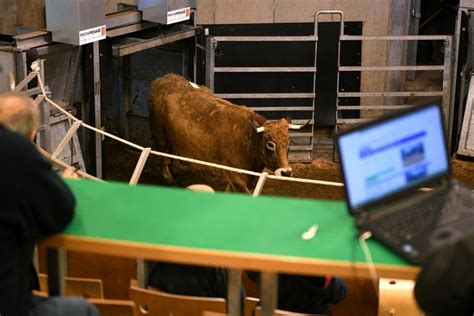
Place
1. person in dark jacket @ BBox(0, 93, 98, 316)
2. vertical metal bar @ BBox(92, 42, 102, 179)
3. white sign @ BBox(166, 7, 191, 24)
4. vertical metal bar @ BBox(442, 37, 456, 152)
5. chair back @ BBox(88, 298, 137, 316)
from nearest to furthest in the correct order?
1. person in dark jacket @ BBox(0, 93, 98, 316)
2. chair back @ BBox(88, 298, 137, 316)
3. vertical metal bar @ BBox(92, 42, 102, 179)
4. white sign @ BBox(166, 7, 191, 24)
5. vertical metal bar @ BBox(442, 37, 456, 152)

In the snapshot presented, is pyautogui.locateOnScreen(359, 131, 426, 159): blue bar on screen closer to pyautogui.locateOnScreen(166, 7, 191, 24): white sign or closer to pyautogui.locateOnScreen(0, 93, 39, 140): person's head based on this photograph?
pyautogui.locateOnScreen(0, 93, 39, 140): person's head

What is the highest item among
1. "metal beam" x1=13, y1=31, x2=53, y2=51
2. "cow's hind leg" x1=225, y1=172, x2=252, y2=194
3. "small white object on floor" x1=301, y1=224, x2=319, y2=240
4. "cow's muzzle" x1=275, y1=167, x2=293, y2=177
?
"metal beam" x1=13, y1=31, x2=53, y2=51

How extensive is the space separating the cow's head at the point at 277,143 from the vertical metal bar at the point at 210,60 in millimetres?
1976

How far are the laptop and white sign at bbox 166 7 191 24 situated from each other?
6.26m

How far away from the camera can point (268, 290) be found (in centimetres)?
258

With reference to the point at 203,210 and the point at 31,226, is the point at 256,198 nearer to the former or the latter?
the point at 203,210

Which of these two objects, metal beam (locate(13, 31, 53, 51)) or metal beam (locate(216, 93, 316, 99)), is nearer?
metal beam (locate(13, 31, 53, 51))

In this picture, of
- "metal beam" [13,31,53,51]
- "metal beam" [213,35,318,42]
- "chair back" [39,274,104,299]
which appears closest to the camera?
"chair back" [39,274,104,299]

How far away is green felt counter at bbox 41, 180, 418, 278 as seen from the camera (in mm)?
2412

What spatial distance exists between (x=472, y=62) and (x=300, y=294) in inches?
296

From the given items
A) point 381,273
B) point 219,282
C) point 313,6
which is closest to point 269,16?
point 313,6

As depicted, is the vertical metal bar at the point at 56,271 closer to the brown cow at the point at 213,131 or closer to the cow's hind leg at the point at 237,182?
the brown cow at the point at 213,131

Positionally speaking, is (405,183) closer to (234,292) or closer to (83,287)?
(234,292)

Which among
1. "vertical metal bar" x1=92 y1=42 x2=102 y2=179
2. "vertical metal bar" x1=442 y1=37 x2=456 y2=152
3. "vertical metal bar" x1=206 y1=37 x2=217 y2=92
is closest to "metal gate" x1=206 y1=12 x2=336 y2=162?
"vertical metal bar" x1=206 y1=37 x2=217 y2=92
